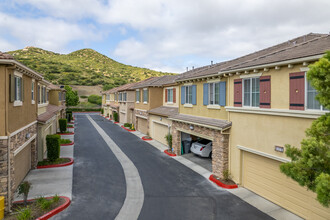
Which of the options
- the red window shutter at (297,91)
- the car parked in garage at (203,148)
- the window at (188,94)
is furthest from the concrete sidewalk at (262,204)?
the window at (188,94)

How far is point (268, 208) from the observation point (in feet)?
31.0

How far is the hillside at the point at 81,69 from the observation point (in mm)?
90669

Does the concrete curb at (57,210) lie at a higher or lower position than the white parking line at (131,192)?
higher

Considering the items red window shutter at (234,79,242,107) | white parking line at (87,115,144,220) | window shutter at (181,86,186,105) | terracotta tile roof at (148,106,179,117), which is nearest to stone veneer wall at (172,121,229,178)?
red window shutter at (234,79,242,107)

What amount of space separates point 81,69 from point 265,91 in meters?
112

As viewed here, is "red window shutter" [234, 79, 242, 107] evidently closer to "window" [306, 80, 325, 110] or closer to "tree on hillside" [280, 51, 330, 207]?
"window" [306, 80, 325, 110]

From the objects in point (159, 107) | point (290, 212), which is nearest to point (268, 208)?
point (290, 212)

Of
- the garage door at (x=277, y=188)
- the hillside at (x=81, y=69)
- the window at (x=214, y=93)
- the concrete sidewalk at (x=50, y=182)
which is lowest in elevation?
the concrete sidewalk at (x=50, y=182)

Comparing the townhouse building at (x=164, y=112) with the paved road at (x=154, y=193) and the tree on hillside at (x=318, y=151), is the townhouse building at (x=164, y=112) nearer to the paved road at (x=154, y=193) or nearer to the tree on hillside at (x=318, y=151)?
the paved road at (x=154, y=193)

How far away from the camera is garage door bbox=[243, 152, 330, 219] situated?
834 cm

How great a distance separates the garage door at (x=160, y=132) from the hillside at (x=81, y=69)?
2580 inches

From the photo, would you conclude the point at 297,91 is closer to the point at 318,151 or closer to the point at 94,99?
the point at 318,151

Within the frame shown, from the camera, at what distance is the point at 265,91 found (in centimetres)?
1014

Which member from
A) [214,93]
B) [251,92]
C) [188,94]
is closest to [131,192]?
[214,93]
